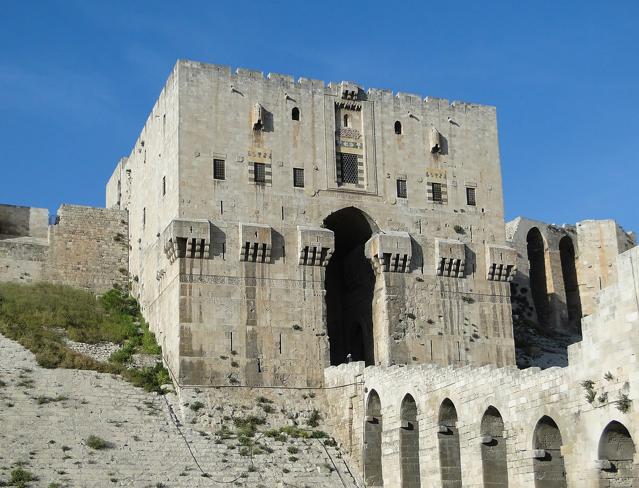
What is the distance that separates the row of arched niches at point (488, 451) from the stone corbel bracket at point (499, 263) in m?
9.32

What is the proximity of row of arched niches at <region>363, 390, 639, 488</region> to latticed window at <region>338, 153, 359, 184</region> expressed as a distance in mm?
9908

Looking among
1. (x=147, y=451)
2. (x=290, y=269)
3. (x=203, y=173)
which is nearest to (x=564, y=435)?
(x=147, y=451)

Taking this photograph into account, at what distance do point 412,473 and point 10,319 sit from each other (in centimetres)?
1650

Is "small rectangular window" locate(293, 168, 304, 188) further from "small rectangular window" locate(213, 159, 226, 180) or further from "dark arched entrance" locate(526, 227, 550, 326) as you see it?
"dark arched entrance" locate(526, 227, 550, 326)

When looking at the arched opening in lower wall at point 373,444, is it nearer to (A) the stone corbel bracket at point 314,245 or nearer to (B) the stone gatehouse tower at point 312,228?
(B) the stone gatehouse tower at point 312,228

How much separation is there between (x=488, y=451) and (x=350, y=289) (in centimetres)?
1683

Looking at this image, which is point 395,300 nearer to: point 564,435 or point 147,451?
point 147,451

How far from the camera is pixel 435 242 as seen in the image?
39500 millimetres

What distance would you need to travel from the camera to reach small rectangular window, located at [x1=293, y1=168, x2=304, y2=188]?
1524 inches

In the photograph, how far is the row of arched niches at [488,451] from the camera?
870 inches

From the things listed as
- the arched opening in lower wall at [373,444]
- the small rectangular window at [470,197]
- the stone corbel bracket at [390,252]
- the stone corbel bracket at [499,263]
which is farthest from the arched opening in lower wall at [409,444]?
the small rectangular window at [470,197]

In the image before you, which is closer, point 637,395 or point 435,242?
point 637,395

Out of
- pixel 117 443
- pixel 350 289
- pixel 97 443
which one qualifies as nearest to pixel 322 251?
pixel 350 289

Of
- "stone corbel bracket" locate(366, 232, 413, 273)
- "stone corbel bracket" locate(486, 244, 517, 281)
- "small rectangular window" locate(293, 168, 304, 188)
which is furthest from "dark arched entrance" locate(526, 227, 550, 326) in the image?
"small rectangular window" locate(293, 168, 304, 188)
